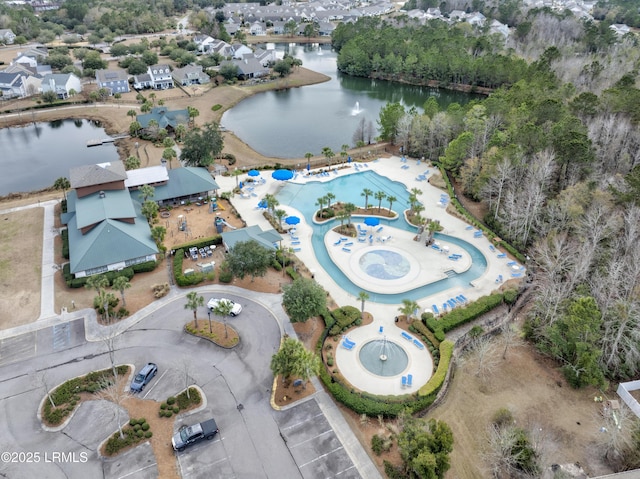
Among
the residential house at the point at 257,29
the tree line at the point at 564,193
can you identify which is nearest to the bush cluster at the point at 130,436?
the tree line at the point at 564,193

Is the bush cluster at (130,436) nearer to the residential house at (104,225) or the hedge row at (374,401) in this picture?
the hedge row at (374,401)

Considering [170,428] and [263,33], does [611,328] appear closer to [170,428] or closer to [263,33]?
[170,428]

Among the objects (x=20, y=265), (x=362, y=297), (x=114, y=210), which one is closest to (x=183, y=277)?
(x=114, y=210)

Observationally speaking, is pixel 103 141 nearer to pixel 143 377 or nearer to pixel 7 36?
pixel 143 377

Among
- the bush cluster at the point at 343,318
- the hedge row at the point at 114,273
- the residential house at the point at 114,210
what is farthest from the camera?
the residential house at the point at 114,210

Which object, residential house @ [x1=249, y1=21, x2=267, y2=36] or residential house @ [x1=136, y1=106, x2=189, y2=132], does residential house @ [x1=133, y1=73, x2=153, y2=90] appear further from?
residential house @ [x1=249, y1=21, x2=267, y2=36]

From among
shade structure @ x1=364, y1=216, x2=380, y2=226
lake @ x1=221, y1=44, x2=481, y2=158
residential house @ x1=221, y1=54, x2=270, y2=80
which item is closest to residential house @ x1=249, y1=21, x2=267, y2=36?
lake @ x1=221, y1=44, x2=481, y2=158
